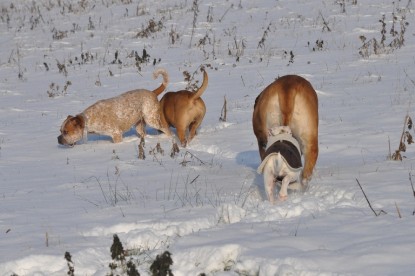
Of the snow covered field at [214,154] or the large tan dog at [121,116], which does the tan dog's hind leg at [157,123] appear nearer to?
the large tan dog at [121,116]

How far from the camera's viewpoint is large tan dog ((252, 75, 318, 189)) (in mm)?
5441

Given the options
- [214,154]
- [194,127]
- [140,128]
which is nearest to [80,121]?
[140,128]

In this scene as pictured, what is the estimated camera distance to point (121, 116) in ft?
28.8

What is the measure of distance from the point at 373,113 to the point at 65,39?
9808 millimetres

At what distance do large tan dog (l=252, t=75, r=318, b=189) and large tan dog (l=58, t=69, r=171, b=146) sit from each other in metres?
3.29

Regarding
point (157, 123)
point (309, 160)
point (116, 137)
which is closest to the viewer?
point (309, 160)

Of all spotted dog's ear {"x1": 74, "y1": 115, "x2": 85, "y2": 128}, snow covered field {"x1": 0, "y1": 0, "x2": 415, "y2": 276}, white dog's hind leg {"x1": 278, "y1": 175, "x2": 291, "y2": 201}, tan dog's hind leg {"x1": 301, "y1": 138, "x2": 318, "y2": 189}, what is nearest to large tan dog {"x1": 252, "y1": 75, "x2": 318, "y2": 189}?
tan dog's hind leg {"x1": 301, "y1": 138, "x2": 318, "y2": 189}

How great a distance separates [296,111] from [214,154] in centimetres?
237

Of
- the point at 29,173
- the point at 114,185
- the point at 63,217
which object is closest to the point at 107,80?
the point at 29,173

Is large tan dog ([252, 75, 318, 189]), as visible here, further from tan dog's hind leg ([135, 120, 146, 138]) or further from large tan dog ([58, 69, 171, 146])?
tan dog's hind leg ([135, 120, 146, 138])

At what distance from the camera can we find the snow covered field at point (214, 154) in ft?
12.7

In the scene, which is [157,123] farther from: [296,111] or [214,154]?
[296,111]

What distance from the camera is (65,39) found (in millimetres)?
16109

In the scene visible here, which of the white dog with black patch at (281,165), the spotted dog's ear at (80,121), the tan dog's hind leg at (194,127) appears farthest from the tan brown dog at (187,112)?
the white dog with black patch at (281,165)
